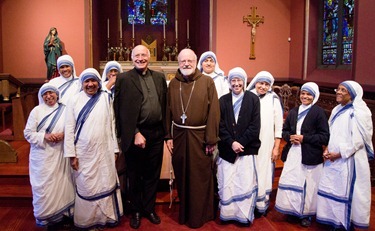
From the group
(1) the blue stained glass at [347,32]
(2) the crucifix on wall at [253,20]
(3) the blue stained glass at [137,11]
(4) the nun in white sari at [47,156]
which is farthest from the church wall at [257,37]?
(4) the nun in white sari at [47,156]

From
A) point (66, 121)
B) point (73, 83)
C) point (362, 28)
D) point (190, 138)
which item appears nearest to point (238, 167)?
point (190, 138)

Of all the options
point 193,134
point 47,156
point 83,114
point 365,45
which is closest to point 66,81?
point 83,114

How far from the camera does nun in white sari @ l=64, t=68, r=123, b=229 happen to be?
3.58 m

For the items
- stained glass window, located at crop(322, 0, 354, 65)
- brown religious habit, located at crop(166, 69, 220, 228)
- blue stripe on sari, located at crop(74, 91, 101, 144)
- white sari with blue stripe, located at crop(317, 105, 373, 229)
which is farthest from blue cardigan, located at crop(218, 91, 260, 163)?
stained glass window, located at crop(322, 0, 354, 65)

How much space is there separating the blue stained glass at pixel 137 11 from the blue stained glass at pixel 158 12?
0.25 meters

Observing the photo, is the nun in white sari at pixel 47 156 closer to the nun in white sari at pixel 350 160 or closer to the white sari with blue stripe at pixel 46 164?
the white sari with blue stripe at pixel 46 164

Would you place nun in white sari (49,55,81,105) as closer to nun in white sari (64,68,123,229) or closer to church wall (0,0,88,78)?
nun in white sari (64,68,123,229)

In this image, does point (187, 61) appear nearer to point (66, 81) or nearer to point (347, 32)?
point (66, 81)

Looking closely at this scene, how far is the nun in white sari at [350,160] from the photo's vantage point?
3.57m

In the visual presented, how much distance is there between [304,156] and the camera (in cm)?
381

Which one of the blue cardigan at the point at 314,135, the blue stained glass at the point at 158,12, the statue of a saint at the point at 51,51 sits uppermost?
the blue stained glass at the point at 158,12

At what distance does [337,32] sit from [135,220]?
20.5 feet

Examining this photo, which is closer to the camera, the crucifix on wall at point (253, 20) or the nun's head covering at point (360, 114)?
the nun's head covering at point (360, 114)

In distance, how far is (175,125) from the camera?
12.6ft
